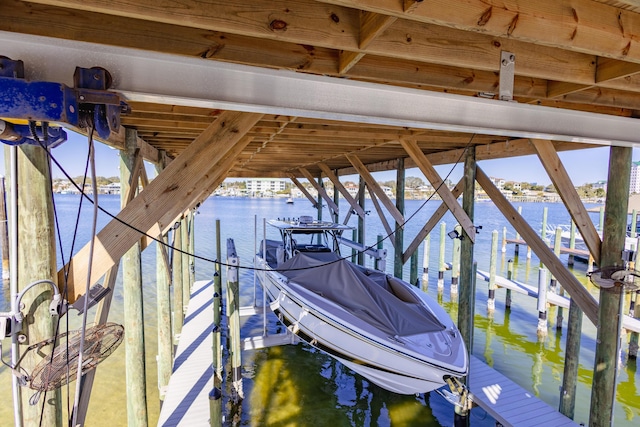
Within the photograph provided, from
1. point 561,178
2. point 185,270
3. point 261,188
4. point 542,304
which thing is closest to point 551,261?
point 561,178

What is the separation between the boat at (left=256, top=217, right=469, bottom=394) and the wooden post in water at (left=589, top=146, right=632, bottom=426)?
4.39 ft

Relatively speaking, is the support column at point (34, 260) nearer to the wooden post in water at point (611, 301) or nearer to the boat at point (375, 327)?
the boat at point (375, 327)

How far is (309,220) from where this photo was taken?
8.40 metres

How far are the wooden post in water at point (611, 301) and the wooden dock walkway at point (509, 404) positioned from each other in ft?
3.36

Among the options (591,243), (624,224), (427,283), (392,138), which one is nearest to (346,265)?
(392,138)

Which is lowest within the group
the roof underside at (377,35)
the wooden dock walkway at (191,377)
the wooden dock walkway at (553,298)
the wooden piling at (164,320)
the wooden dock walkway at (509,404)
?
the wooden dock walkway at (191,377)

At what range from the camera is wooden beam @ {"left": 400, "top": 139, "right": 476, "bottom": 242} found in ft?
15.3

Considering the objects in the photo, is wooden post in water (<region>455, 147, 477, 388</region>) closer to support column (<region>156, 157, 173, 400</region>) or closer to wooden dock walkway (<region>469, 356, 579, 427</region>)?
wooden dock walkway (<region>469, 356, 579, 427</region>)

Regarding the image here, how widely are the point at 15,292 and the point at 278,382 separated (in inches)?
210

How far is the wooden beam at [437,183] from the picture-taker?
4652 mm

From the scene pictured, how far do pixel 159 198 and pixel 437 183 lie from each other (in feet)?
12.8

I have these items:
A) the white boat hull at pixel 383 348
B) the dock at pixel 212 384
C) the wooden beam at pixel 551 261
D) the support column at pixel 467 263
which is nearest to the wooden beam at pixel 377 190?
the support column at pixel 467 263

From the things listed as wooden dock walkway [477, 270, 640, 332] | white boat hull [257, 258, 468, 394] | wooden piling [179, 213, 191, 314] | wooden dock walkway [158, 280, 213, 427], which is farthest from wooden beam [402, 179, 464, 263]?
wooden piling [179, 213, 191, 314]

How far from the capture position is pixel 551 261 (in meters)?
4.04
